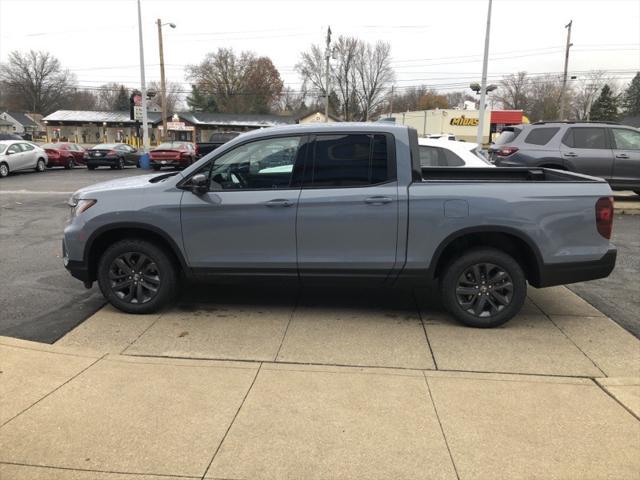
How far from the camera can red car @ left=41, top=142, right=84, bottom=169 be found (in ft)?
88.2

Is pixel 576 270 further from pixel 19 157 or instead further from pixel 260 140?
pixel 19 157

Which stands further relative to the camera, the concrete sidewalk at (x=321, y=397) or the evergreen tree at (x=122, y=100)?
the evergreen tree at (x=122, y=100)

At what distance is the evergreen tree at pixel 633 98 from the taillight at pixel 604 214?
315ft

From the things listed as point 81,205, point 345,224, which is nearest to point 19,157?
point 81,205

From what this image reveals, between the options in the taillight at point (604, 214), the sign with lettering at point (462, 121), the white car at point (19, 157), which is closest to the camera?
the taillight at point (604, 214)

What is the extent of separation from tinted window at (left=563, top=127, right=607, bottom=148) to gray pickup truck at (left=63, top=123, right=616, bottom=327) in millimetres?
6751

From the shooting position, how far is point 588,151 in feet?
35.6

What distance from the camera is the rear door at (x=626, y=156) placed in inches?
430

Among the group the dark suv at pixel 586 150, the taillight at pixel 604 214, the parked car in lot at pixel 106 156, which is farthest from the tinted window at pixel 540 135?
the parked car in lot at pixel 106 156

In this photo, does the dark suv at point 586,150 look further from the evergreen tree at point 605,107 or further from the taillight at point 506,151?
the evergreen tree at point 605,107

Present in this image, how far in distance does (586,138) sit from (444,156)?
5.73 metres

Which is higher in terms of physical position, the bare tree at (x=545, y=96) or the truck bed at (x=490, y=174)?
the bare tree at (x=545, y=96)

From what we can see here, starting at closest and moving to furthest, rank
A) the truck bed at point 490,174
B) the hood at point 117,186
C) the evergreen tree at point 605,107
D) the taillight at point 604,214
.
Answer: the taillight at point 604,214, the hood at point 117,186, the truck bed at point 490,174, the evergreen tree at point 605,107

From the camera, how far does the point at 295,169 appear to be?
4801 millimetres
